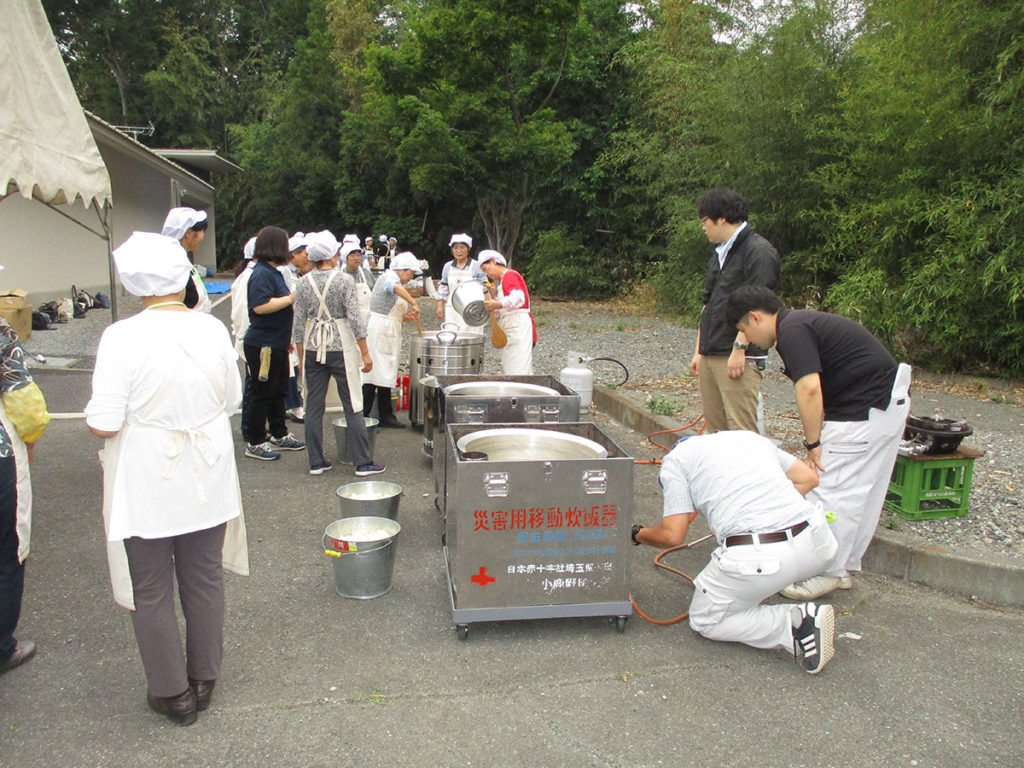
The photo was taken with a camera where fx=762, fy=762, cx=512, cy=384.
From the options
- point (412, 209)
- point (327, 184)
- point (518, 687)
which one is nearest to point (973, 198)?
point (518, 687)

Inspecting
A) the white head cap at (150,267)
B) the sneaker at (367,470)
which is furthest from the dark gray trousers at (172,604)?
the sneaker at (367,470)

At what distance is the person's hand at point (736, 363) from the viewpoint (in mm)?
4473

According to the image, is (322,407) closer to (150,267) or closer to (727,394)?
(727,394)

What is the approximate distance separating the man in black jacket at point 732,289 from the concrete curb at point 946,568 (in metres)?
1.01

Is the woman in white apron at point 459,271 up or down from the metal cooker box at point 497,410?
up

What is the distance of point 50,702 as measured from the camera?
2.86m

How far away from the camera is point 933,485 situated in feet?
14.7

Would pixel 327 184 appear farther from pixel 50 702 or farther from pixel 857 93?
pixel 50 702

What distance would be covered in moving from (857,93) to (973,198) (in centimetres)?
274

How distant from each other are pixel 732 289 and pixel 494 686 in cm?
285

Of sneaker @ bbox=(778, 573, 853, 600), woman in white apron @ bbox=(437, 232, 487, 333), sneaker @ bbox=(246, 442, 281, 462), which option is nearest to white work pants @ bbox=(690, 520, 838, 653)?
sneaker @ bbox=(778, 573, 853, 600)

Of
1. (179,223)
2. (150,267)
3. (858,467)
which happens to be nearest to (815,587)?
(858,467)

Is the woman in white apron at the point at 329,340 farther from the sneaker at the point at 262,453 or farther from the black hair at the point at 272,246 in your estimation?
the sneaker at the point at 262,453

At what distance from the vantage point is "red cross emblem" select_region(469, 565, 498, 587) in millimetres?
3344
